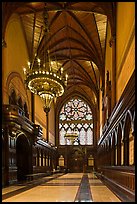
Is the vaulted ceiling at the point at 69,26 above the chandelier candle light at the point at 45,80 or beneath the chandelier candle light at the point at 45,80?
above

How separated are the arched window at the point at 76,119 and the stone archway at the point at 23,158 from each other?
58.5ft

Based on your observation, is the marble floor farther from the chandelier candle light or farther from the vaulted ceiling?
the vaulted ceiling

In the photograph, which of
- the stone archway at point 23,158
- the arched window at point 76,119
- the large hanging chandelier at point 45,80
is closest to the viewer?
the large hanging chandelier at point 45,80

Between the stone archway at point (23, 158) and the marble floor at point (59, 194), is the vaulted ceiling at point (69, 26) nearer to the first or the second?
the stone archway at point (23, 158)

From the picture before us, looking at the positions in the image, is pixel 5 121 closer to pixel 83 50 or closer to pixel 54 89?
pixel 54 89

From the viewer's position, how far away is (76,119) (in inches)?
1406

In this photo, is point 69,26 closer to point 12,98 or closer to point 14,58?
point 14,58

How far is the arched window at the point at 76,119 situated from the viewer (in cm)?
3525

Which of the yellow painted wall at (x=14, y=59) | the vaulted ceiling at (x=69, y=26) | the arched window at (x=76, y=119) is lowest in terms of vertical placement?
the arched window at (x=76, y=119)

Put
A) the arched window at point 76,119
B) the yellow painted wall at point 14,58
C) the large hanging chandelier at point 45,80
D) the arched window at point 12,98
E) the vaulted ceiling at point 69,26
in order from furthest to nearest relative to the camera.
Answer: the arched window at point 76,119 → the vaulted ceiling at point 69,26 → the arched window at point 12,98 → the yellow painted wall at point 14,58 → the large hanging chandelier at point 45,80

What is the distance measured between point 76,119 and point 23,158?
18.7m

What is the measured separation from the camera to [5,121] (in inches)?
491

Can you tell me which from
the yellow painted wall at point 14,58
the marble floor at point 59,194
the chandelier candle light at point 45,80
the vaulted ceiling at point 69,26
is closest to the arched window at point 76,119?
the vaulted ceiling at point 69,26

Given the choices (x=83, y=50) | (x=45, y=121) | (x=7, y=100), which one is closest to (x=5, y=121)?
(x=7, y=100)
